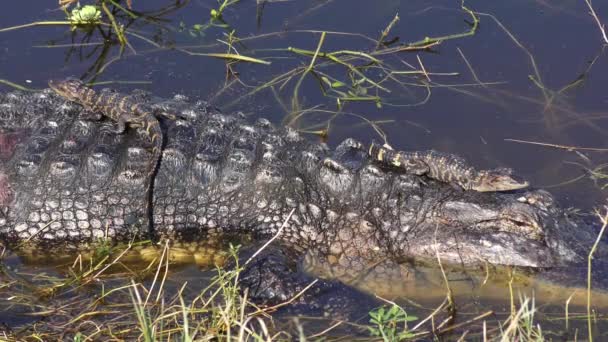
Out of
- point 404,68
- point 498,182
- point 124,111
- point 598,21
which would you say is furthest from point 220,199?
point 598,21

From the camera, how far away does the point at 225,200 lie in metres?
5.22

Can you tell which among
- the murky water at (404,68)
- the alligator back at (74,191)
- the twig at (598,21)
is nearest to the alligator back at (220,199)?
the alligator back at (74,191)

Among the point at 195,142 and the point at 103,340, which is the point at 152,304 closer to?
the point at 103,340

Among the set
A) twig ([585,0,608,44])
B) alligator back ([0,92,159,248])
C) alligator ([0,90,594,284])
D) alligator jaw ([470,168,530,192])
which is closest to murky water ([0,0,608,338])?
twig ([585,0,608,44])

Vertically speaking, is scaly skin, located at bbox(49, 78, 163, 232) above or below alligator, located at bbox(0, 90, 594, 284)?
above

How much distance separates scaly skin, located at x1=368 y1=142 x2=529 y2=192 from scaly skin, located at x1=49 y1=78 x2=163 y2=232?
4.71 ft

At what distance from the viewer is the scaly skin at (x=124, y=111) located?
5109mm

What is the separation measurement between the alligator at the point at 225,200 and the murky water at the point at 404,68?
124 cm

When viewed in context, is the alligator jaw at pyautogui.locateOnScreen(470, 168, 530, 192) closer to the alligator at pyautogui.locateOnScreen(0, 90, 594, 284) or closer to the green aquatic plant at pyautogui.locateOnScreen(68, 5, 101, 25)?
the alligator at pyautogui.locateOnScreen(0, 90, 594, 284)

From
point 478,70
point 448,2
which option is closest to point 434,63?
point 478,70

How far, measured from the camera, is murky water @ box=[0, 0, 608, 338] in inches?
257

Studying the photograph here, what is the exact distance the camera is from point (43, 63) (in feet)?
23.3

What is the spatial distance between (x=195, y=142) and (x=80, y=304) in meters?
1.30

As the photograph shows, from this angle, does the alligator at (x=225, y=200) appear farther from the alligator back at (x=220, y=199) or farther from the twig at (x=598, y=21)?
the twig at (x=598, y=21)
